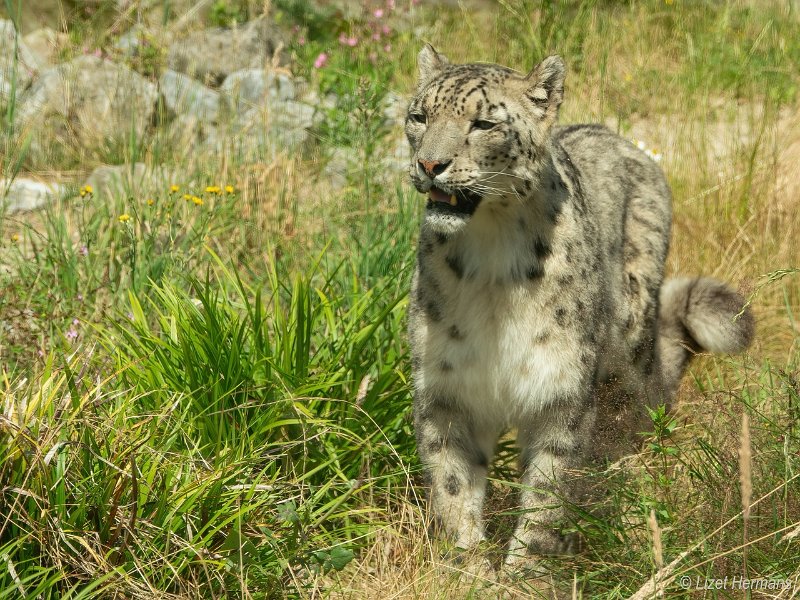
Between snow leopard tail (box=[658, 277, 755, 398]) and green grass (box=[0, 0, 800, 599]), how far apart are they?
167 millimetres

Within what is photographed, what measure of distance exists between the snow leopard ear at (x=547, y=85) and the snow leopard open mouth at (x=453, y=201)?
0.55 m

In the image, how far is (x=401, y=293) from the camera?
18.2 ft

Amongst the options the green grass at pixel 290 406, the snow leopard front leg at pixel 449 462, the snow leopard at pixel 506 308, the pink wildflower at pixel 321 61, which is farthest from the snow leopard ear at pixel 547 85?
the pink wildflower at pixel 321 61

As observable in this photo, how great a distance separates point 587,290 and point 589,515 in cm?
102

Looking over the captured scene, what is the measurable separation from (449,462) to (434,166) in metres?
1.36

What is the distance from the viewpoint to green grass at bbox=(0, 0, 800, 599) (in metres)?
3.86

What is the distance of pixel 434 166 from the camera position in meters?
4.04

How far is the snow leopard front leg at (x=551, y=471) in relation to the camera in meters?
4.47

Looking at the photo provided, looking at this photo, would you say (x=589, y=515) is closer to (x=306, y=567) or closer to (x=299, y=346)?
(x=306, y=567)

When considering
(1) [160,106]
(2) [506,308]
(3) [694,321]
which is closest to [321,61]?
(1) [160,106]

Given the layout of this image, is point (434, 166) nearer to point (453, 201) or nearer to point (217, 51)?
point (453, 201)

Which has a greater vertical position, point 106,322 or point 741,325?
point 741,325

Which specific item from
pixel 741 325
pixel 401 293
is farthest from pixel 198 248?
pixel 741 325

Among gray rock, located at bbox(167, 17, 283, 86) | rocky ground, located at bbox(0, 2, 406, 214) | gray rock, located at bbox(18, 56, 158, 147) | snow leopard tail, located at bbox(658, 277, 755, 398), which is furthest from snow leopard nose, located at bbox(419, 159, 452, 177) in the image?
gray rock, located at bbox(167, 17, 283, 86)
